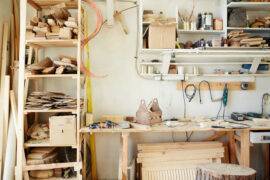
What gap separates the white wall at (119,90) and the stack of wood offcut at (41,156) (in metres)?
0.64

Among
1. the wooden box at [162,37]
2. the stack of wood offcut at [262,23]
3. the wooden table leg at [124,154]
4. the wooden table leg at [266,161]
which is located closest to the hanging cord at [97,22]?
the wooden box at [162,37]

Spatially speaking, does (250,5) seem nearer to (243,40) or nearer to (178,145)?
(243,40)

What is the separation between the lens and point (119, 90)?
12.8 feet

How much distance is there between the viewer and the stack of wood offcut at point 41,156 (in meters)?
3.28

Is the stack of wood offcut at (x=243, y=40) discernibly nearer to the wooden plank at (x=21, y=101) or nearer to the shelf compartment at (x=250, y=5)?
the shelf compartment at (x=250, y=5)

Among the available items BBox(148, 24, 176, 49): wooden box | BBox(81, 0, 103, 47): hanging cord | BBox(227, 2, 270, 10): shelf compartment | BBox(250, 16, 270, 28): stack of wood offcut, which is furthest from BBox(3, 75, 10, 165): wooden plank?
BBox(250, 16, 270, 28): stack of wood offcut

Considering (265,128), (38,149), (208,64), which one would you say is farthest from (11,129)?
(265,128)

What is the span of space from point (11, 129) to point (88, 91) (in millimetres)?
1014

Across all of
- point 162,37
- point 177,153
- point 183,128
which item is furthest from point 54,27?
point 177,153

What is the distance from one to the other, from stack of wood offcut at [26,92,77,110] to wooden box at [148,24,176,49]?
1192mm

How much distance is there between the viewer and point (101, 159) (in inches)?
154

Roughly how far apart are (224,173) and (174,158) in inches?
49.7

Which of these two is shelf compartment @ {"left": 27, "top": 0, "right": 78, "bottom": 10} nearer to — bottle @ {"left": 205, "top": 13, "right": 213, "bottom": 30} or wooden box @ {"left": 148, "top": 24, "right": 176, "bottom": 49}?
wooden box @ {"left": 148, "top": 24, "right": 176, "bottom": 49}

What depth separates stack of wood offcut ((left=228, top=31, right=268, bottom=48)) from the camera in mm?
3645
